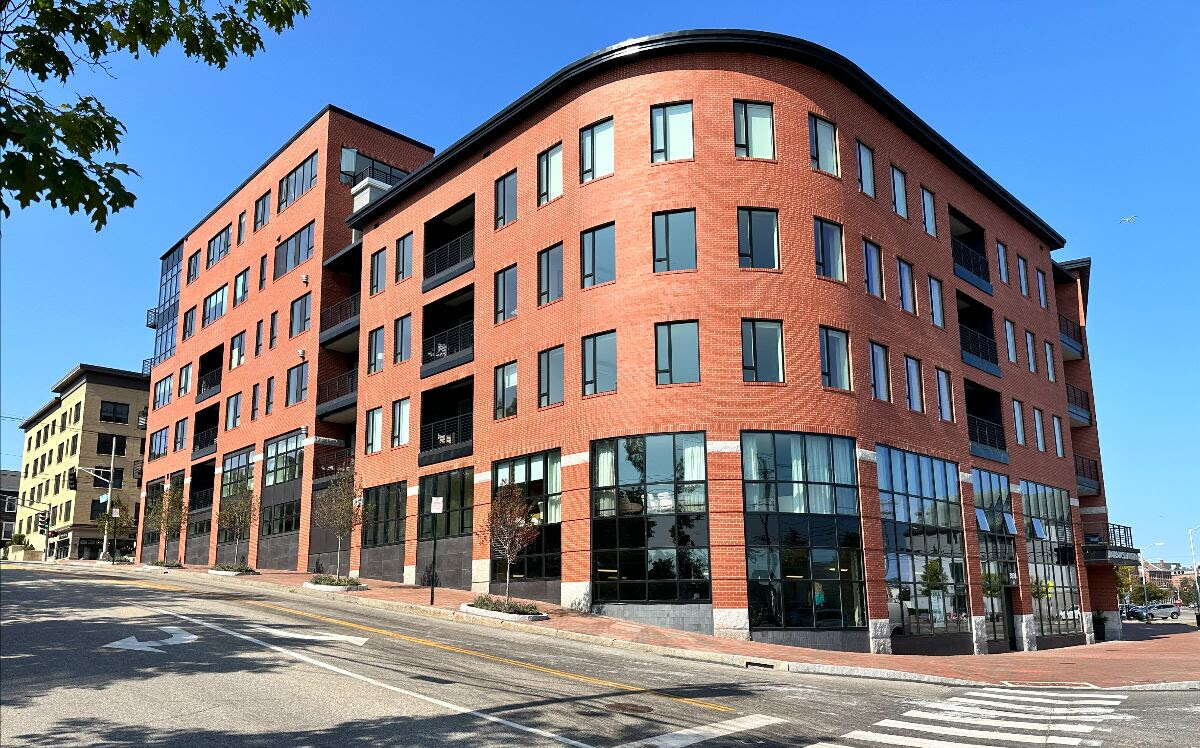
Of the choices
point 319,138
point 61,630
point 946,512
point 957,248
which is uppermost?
point 319,138

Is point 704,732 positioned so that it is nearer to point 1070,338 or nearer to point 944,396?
point 944,396

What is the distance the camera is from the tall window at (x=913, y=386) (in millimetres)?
33875

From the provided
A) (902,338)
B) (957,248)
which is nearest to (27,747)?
(902,338)

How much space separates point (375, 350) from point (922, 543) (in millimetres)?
25378

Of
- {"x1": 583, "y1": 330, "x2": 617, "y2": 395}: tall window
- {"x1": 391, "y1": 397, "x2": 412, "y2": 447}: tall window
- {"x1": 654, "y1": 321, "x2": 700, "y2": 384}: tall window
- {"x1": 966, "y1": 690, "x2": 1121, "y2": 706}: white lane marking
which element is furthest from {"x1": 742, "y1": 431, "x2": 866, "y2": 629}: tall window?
{"x1": 391, "y1": 397, "x2": 412, "y2": 447}: tall window

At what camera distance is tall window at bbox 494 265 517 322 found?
35.3m

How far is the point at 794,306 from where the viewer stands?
29375mm

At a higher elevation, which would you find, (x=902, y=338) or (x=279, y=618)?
(x=902, y=338)

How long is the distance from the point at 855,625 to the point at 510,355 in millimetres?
15360

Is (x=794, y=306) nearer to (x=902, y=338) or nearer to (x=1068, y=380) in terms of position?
(x=902, y=338)

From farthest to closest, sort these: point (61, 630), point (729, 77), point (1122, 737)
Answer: point (729, 77)
point (61, 630)
point (1122, 737)

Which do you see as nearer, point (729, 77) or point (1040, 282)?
point (729, 77)

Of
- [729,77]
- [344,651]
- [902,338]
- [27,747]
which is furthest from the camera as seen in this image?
[902,338]

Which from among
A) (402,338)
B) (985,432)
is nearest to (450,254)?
(402,338)
